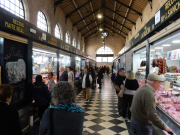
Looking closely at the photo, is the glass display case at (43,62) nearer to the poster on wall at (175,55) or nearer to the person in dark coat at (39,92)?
the person in dark coat at (39,92)

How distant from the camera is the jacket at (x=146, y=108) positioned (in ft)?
6.49

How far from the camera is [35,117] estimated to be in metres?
4.20

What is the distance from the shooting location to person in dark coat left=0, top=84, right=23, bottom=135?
175 centimetres

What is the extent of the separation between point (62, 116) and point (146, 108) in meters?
1.20

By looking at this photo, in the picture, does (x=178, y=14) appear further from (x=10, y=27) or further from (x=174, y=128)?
(x=10, y=27)

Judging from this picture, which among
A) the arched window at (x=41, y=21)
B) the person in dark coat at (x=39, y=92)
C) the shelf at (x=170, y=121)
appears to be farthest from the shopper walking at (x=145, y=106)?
the arched window at (x=41, y=21)

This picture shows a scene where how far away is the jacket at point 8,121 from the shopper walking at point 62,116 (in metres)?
0.54

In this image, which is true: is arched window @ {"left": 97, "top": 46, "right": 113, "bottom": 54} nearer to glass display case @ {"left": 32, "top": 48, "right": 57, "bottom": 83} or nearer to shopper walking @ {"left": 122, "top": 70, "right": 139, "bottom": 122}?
glass display case @ {"left": 32, "top": 48, "right": 57, "bottom": 83}

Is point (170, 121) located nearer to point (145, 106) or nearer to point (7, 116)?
point (145, 106)

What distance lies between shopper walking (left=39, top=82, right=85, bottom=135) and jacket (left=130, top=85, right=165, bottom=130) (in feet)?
3.24

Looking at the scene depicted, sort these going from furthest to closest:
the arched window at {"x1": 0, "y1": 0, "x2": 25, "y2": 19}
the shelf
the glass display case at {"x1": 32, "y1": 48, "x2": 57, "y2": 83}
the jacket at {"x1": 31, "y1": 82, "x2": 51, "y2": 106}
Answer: the arched window at {"x1": 0, "y1": 0, "x2": 25, "y2": 19}, the glass display case at {"x1": 32, "y1": 48, "x2": 57, "y2": 83}, the jacket at {"x1": 31, "y1": 82, "x2": 51, "y2": 106}, the shelf

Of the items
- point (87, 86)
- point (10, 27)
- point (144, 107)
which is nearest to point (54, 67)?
point (87, 86)

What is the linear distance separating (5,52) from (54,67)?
9.65ft

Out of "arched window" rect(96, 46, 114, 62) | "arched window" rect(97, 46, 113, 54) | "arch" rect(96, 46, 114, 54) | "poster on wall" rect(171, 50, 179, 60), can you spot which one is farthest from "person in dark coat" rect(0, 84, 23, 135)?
"arched window" rect(97, 46, 113, 54)
